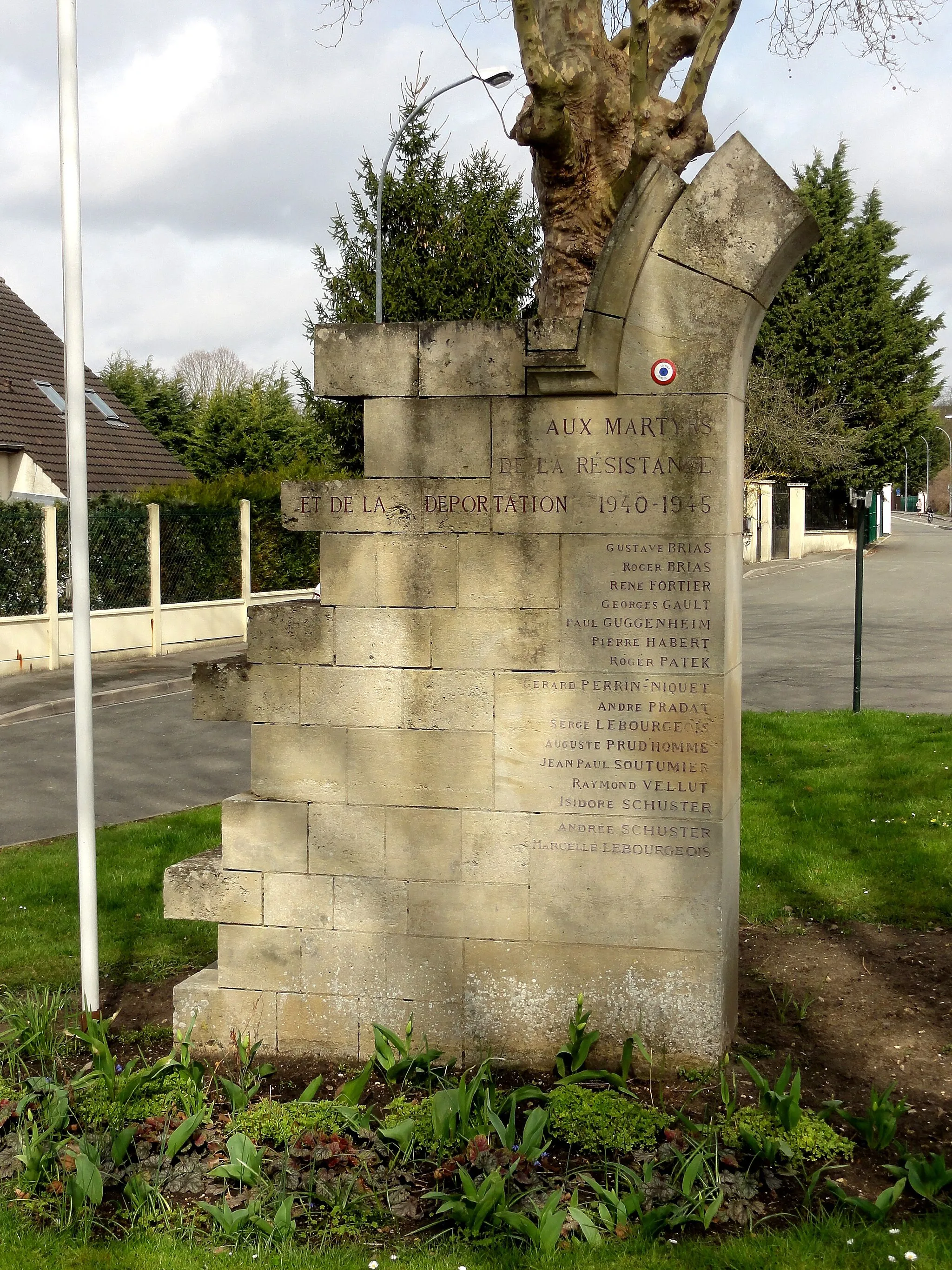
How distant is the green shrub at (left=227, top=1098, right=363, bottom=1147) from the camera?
4.31m

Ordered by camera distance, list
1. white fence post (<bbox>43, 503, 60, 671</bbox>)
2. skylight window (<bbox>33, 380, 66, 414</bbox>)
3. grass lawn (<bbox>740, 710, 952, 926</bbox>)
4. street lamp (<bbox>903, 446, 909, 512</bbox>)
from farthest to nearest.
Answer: street lamp (<bbox>903, 446, 909, 512</bbox>), skylight window (<bbox>33, 380, 66, 414</bbox>), white fence post (<bbox>43, 503, 60, 671</bbox>), grass lawn (<bbox>740, 710, 952, 926</bbox>)

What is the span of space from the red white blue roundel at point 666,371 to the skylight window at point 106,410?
22803mm

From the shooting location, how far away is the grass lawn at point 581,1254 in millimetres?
3564

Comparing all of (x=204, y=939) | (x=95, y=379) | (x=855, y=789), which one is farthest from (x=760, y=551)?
(x=204, y=939)

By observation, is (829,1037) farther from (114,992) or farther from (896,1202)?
(114,992)

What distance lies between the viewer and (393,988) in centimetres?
506

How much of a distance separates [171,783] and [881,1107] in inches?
302

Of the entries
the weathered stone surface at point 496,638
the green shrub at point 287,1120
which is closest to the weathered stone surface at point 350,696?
the weathered stone surface at point 496,638

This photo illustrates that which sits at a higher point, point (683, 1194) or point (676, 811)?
point (676, 811)

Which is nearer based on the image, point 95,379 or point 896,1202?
point 896,1202

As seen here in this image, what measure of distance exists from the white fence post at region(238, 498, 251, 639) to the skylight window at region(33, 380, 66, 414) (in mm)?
4397

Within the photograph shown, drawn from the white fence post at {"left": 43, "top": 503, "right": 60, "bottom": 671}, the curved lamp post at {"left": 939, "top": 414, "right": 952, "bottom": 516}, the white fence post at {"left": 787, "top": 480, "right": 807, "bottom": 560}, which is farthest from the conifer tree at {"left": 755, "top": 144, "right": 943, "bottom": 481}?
the curved lamp post at {"left": 939, "top": 414, "right": 952, "bottom": 516}

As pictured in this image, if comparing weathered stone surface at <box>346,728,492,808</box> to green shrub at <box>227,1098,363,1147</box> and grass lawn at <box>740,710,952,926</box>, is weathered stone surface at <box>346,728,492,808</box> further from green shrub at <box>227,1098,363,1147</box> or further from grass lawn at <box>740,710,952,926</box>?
grass lawn at <box>740,710,952,926</box>

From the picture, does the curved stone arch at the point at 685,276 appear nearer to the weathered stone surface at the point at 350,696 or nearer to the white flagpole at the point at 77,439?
the weathered stone surface at the point at 350,696
